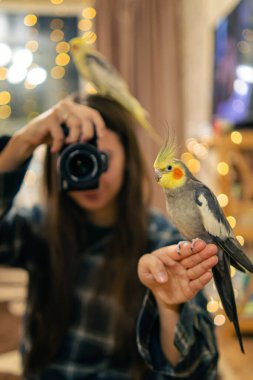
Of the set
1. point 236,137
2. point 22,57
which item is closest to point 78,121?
point 236,137

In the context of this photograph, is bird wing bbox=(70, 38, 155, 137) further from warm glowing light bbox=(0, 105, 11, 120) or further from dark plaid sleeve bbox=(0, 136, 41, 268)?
warm glowing light bbox=(0, 105, 11, 120)

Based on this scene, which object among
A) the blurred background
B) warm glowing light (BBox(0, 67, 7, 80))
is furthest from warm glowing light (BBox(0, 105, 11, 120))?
warm glowing light (BBox(0, 67, 7, 80))

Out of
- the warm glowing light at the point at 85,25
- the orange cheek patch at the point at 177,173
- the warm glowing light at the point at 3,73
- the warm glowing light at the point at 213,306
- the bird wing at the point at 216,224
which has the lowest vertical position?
the warm glowing light at the point at 213,306

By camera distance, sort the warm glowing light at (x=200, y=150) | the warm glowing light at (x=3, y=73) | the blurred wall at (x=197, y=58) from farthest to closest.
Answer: the warm glowing light at (x=3, y=73)
the blurred wall at (x=197, y=58)
the warm glowing light at (x=200, y=150)

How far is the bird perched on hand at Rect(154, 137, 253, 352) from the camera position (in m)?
0.25

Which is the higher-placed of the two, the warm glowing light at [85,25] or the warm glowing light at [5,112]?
the warm glowing light at [85,25]

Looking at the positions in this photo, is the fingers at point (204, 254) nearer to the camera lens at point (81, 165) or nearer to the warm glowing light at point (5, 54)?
the camera lens at point (81, 165)

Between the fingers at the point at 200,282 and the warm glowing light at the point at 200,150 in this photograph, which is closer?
the fingers at the point at 200,282

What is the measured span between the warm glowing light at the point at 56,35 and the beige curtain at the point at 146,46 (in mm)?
303

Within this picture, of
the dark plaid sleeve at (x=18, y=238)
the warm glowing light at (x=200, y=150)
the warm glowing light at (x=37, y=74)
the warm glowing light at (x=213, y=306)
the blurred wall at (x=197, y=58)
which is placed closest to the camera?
the warm glowing light at (x=213, y=306)

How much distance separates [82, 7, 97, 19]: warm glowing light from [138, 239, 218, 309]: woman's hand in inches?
111

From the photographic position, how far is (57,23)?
3.06 m

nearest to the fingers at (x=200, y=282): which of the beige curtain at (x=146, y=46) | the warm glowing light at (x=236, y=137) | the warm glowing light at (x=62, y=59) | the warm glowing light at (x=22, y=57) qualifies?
the warm glowing light at (x=236, y=137)

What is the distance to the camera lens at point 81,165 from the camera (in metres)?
0.37
